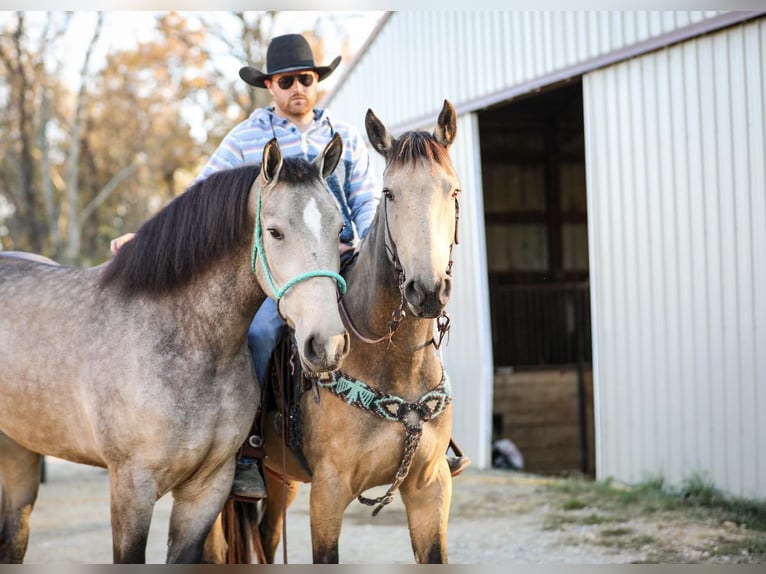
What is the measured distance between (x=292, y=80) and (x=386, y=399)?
1735mm

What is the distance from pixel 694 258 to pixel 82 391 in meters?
5.60

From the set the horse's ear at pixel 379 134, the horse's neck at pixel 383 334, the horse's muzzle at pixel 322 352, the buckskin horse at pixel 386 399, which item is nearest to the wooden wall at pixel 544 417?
the buckskin horse at pixel 386 399

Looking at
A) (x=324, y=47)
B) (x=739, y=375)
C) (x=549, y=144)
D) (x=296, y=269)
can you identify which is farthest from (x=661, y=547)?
(x=324, y=47)

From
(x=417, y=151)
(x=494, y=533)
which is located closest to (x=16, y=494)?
(x=417, y=151)

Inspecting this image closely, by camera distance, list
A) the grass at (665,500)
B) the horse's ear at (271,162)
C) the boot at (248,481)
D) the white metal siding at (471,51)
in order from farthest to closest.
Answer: the white metal siding at (471,51)
the grass at (665,500)
the boot at (248,481)
the horse's ear at (271,162)

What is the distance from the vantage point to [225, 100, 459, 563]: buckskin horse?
3.40 metres

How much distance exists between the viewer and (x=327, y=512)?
362 centimetres

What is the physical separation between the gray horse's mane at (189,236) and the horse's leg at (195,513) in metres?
0.81

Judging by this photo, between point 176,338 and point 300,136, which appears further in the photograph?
point 300,136

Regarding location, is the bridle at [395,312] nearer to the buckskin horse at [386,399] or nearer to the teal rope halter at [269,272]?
the buckskin horse at [386,399]

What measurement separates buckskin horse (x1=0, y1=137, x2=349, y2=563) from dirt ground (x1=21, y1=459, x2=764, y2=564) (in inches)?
131

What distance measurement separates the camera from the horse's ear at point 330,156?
11.2 ft

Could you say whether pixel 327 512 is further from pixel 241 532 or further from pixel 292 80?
pixel 292 80

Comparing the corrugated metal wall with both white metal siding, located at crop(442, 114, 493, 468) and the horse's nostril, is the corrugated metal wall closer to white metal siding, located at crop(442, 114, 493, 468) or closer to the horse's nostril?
white metal siding, located at crop(442, 114, 493, 468)
